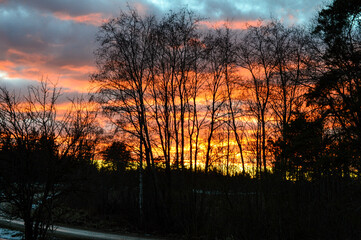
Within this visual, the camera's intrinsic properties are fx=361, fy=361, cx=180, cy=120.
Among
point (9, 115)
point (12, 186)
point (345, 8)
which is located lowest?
point (12, 186)

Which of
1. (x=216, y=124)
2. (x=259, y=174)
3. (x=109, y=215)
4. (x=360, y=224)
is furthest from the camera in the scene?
(x=109, y=215)

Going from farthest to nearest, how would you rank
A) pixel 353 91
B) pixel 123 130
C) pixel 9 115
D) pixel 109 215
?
pixel 109 215 → pixel 123 130 → pixel 353 91 → pixel 9 115

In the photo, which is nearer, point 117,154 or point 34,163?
point 34,163

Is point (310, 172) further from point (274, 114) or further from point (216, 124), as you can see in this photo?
point (274, 114)

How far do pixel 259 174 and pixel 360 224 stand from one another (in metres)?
4.58

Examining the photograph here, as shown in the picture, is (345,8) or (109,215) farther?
(109,215)

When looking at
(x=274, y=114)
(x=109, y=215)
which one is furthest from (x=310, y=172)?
(x=109, y=215)

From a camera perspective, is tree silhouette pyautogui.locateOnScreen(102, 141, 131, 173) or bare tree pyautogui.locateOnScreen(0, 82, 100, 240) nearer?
bare tree pyautogui.locateOnScreen(0, 82, 100, 240)

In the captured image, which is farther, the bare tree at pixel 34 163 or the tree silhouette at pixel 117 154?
the tree silhouette at pixel 117 154

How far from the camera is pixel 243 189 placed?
1653 cm

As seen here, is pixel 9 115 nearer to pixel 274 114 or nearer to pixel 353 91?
pixel 353 91

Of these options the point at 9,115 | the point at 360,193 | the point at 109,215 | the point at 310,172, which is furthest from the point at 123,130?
the point at 360,193

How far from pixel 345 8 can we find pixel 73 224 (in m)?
23.5

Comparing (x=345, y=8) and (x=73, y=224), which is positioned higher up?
(x=345, y=8)
